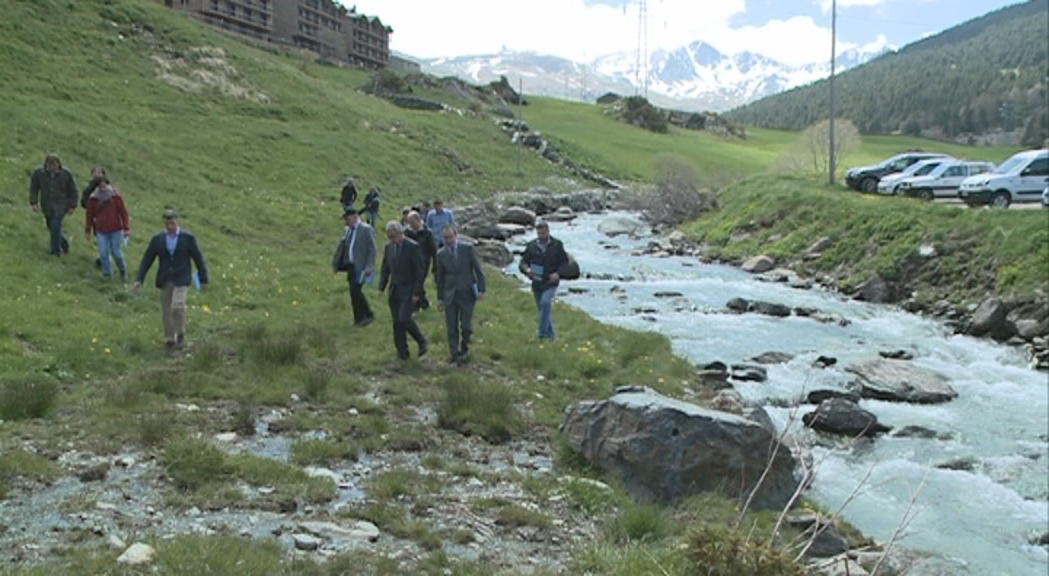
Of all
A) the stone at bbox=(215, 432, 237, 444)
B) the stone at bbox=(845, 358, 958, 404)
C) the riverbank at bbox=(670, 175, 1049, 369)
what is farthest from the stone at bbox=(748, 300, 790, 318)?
the stone at bbox=(215, 432, 237, 444)

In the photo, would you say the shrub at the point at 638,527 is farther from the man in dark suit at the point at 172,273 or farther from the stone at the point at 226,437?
the man in dark suit at the point at 172,273

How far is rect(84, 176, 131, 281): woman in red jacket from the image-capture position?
55.6 feet

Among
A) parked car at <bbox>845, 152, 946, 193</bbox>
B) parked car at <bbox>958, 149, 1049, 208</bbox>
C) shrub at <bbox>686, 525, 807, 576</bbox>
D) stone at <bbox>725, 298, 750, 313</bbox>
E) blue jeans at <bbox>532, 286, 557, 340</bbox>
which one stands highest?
parked car at <bbox>845, 152, 946, 193</bbox>

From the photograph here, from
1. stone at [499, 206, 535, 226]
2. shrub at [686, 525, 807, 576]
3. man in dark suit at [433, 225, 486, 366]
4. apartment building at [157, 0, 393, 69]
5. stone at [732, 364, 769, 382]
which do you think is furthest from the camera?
apartment building at [157, 0, 393, 69]

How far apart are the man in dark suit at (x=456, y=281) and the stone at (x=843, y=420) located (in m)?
6.40

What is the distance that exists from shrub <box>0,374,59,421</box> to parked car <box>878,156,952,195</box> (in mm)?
40676

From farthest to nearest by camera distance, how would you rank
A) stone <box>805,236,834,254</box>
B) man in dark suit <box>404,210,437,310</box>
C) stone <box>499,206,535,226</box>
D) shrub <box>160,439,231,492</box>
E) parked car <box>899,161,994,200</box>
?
stone <box>499,206,535,226</box>
parked car <box>899,161,994,200</box>
stone <box>805,236,834,254</box>
man in dark suit <box>404,210,437,310</box>
shrub <box>160,439,231,492</box>

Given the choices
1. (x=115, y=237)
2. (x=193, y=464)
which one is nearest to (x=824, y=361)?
(x=193, y=464)

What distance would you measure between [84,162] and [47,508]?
969 inches

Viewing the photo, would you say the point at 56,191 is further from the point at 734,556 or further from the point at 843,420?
the point at 734,556

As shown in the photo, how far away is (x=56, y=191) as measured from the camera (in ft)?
58.1

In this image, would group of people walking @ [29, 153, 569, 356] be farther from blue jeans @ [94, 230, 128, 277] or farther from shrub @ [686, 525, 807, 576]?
shrub @ [686, 525, 807, 576]

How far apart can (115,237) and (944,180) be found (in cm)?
3649

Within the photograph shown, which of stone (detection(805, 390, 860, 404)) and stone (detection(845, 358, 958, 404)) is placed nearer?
stone (detection(805, 390, 860, 404))
